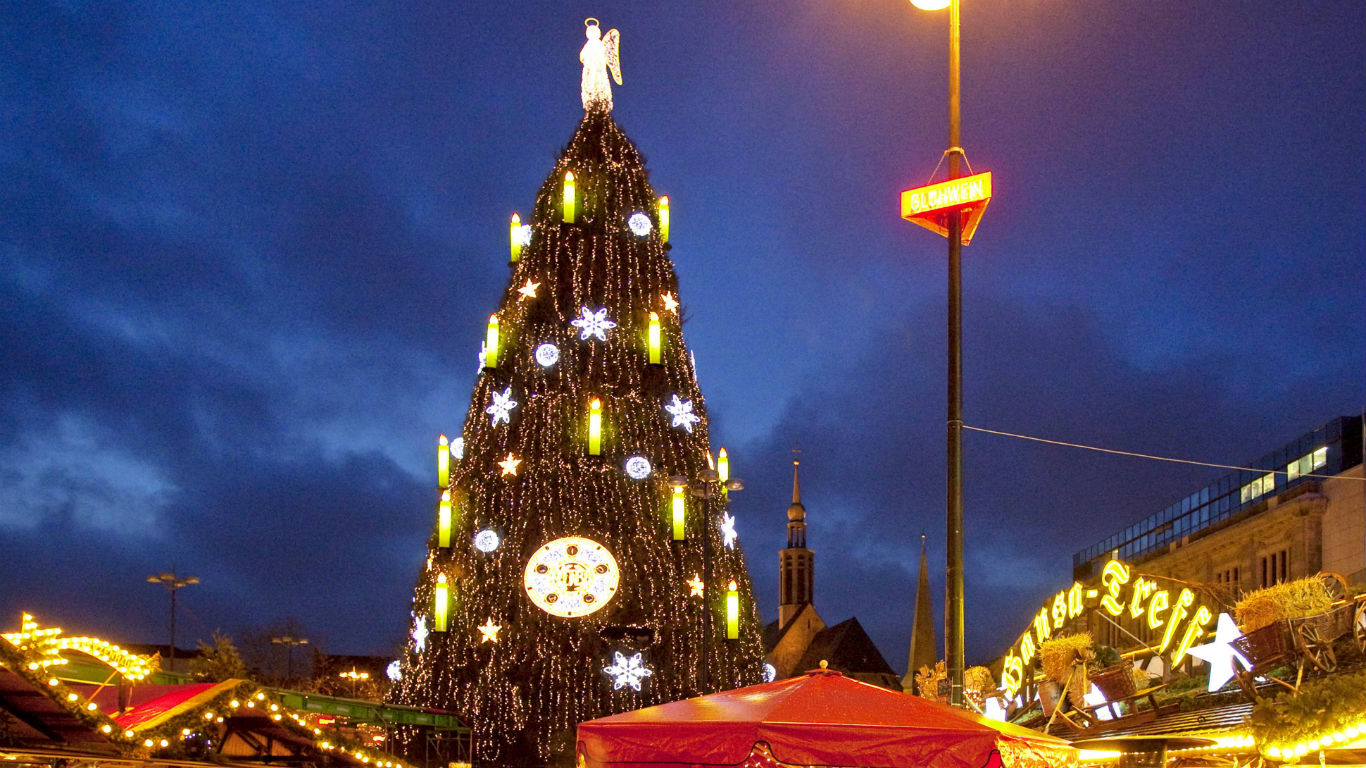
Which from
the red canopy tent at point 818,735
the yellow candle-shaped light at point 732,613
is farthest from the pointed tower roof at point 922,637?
the red canopy tent at point 818,735

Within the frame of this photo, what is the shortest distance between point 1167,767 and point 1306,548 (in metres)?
21.6

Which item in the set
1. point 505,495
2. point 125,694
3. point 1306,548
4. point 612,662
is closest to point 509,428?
point 505,495

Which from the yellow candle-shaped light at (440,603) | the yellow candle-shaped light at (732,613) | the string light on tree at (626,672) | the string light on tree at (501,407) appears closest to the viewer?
the string light on tree at (626,672)

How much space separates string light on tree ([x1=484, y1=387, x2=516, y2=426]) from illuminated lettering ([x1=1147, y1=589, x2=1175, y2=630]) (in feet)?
78.0

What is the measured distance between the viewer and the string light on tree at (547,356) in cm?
3662

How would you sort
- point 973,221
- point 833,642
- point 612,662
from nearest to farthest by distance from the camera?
point 973,221 → point 612,662 → point 833,642

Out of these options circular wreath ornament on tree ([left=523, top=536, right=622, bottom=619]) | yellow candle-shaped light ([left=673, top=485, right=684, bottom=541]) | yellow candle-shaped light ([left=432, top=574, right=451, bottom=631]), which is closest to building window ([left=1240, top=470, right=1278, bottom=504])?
yellow candle-shaped light ([left=673, top=485, right=684, bottom=541])

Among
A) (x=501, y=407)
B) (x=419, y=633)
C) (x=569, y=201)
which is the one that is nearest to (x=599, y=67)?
(x=569, y=201)

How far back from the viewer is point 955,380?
41.0 feet

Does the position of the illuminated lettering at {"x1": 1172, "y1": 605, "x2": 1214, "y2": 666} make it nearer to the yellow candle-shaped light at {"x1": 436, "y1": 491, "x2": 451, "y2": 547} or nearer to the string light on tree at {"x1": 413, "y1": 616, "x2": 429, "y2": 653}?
the yellow candle-shaped light at {"x1": 436, "y1": 491, "x2": 451, "y2": 547}

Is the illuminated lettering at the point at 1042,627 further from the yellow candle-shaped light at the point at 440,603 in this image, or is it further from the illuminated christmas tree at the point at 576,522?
the yellow candle-shaped light at the point at 440,603

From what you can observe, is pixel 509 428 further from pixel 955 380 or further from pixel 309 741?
pixel 955 380

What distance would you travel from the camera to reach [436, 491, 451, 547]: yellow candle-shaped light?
36156 millimetres

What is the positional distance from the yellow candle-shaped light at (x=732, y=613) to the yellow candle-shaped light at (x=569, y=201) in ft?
38.5
